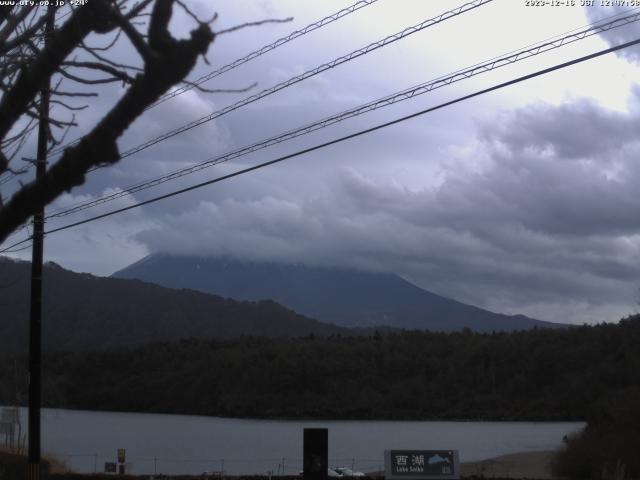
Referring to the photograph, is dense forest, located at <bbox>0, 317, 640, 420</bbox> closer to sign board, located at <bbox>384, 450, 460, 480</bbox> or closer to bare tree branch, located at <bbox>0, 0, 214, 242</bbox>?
sign board, located at <bbox>384, 450, 460, 480</bbox>

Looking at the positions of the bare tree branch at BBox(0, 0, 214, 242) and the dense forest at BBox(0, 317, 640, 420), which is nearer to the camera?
the bare tree branch at BBox(0, 0, 214, 242)

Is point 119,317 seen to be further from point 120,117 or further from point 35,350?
point 120,117

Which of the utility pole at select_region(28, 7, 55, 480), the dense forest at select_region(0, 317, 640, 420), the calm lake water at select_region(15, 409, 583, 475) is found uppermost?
the utility pole at select_region(28, 7, 55, 480)

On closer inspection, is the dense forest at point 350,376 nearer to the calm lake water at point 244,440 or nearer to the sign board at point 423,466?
the calm lake water at point 244,440

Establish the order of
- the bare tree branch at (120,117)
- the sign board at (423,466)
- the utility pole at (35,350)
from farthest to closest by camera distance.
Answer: the utility pole at (35,350) → the sign board at (423,466) → the bare tree branch at (120,117)

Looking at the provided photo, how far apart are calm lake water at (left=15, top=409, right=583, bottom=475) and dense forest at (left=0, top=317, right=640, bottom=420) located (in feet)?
15.6

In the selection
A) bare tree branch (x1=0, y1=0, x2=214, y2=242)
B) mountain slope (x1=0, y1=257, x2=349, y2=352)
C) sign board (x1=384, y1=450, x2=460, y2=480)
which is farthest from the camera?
mountain slope (x1=0, y1=257, x2=349, y2=352)

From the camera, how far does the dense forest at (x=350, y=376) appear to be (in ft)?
370

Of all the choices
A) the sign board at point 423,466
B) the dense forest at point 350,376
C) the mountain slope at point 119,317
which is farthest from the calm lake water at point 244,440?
the mountain slope at point 119,317

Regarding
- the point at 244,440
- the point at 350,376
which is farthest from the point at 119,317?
the point at 244,440

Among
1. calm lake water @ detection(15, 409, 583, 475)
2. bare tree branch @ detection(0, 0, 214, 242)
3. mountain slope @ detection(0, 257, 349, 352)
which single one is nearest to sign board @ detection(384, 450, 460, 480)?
bare tree branch @ detection(0, 0, 214, 242)

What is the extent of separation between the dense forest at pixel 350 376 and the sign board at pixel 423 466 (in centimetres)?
9169

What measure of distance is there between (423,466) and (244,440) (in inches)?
2720

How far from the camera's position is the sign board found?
1738 cm
